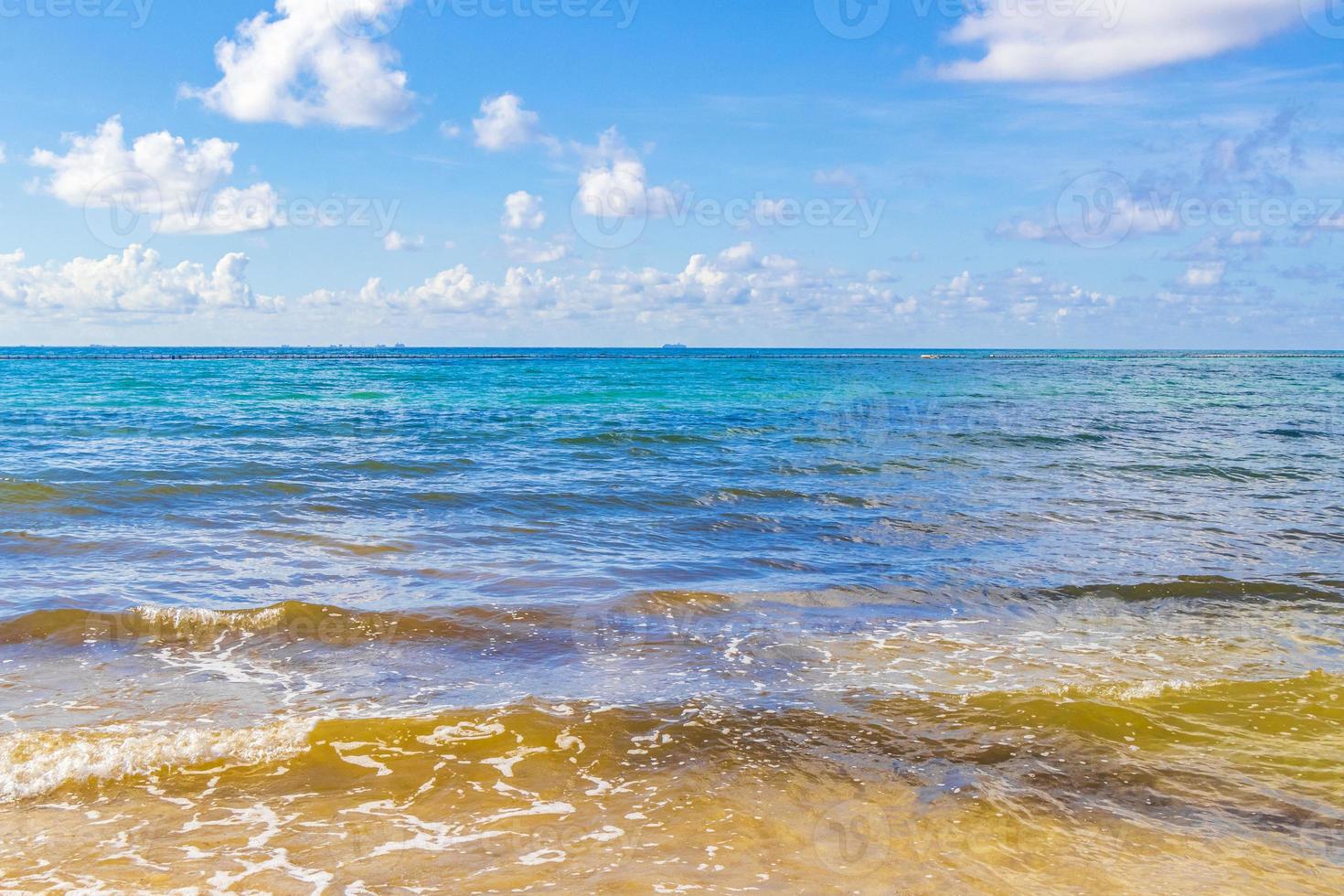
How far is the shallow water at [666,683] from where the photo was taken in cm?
480

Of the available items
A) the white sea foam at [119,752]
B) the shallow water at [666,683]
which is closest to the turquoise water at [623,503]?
the shallow water at [666,683]

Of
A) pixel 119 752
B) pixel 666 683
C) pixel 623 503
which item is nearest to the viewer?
pixel 119 752

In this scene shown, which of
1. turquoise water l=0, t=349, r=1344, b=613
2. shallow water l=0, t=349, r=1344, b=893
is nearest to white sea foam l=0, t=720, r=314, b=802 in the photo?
shallow water l=0, t=349, r=1344, b=893

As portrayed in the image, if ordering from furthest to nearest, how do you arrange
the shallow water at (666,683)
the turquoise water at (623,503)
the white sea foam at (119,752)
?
1. the turquoise water at (623,503)
2. the white sea foam at (119,752)
3. the shallow water at (666,683)

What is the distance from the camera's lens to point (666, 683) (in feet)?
23.9

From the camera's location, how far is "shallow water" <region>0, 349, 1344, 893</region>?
4.80 metres

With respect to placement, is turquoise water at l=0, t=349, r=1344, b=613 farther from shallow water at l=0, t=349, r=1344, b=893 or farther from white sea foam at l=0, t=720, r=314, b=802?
white sea foam at l=0, t=720, r=314, b=802

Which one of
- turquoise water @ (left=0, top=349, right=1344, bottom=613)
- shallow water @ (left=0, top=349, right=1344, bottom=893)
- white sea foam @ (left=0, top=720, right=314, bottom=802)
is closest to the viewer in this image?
shallow water @ (left=0, top=349, right=1344, bottom=893)

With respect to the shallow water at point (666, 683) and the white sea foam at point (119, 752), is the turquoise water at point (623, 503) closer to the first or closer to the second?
the shallow water at point (666, 683)

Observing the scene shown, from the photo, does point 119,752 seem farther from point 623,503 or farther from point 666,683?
point 623,503

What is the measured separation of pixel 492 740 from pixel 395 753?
2.05 feet

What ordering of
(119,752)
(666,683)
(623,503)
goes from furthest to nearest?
(623,503), (666,683), (119,752)

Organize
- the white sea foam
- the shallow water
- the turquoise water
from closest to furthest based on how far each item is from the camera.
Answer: the shallow water, the white sea foam, the turquoise water

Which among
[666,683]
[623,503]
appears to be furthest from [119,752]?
[623,503]
